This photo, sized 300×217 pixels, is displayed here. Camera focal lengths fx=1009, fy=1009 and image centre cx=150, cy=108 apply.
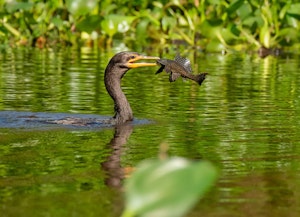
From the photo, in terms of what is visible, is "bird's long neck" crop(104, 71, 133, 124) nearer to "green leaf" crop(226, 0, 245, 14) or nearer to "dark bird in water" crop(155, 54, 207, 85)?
"dark bird in water" crop(155, 54, 207, 85)

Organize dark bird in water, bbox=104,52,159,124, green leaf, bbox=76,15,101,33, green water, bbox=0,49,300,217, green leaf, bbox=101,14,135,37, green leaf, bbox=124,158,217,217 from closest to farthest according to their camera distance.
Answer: green leaf, bbox=124,158,217,217 < green water, bbox=0,49,300,217 < dark bird in water, bbox=104,52,159,124 < green leaf, bbox=101,14,135,37 < green leaf, bbox=76,15,101,33

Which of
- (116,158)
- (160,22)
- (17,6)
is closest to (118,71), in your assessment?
(116,158)

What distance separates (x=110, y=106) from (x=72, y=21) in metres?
13.4

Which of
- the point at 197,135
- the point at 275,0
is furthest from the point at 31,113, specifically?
the point at 275,0

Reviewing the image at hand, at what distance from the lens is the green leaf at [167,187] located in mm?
3180

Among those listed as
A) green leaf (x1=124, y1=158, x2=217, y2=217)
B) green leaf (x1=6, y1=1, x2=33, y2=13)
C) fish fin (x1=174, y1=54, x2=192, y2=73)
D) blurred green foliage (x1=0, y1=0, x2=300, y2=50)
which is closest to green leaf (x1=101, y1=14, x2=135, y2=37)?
blurred green foliage (x1=0, y1=0, x2=300, y2=50)

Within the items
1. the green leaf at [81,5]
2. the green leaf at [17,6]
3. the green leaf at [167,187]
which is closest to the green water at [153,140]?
the green leaf at [167,187]

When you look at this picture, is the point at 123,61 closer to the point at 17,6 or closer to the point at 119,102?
the point at 119,102

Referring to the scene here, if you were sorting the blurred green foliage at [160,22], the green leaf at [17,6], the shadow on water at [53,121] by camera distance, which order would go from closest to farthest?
1. the shadow on water at [53,121]
2. the green leaf at [17,6]
3. the blurred green foliage at [160,22]

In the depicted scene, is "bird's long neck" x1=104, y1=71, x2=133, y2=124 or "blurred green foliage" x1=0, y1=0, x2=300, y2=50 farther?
"blurred green foliage" x1=0, y1=0, x2=300, y2=50

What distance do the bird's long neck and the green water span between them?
0.25 m

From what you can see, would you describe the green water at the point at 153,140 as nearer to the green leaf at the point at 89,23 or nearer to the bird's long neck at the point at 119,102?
the bird's long neck at the point at 119,102

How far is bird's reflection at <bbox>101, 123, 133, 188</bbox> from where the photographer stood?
23.6 feet

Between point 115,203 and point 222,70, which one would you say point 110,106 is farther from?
point 115,203
